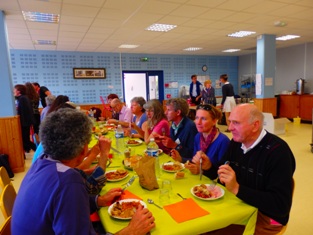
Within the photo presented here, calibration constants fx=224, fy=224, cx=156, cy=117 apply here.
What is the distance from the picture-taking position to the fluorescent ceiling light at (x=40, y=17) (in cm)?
411

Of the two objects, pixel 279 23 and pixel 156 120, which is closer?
pixel 156 120

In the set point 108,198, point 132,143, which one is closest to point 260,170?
point 108,198

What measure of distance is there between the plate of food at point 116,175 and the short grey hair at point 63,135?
69 cm

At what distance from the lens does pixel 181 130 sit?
2625 millimetres

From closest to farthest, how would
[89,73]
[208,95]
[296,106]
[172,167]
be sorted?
[172,167]
[208,95]
[296,106]
[89,73]

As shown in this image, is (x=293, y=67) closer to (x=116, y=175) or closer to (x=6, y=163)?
(x=116, y=175)

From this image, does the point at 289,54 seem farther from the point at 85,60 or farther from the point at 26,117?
the point at 26,117

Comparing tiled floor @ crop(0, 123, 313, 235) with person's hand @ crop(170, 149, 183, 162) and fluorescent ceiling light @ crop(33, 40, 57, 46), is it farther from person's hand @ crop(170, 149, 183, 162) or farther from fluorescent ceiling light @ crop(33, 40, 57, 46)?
fluorescent ceiling light @ crop(33, 40, 57, 46)

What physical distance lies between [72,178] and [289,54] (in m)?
10.1

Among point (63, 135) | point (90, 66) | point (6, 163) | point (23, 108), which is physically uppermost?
point (90, 66)

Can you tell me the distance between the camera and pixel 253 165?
1.47 m

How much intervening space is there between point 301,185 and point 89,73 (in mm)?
7417

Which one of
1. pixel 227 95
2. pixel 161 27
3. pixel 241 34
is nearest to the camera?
pixel 161 27

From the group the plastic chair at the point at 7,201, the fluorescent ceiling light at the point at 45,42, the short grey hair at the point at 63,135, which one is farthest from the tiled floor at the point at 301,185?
the fluorescent ceiling light at the point at 45,42
